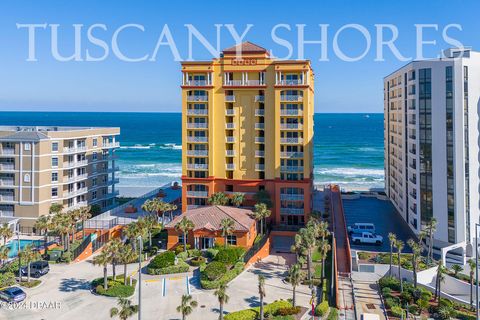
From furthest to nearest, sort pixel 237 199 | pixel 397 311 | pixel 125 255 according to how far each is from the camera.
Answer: pixel 237 199
pixel 125 255
pixel 397 311

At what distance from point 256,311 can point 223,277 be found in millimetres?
6662

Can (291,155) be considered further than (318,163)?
No

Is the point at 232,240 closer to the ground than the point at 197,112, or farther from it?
closer to the ground

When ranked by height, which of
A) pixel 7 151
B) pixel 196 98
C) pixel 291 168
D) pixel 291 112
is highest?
pixel 196 98

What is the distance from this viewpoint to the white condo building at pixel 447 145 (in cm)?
4456

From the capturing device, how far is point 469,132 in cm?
4472

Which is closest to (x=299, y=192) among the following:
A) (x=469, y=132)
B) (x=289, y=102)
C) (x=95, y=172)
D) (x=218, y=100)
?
(x=289, y=102)

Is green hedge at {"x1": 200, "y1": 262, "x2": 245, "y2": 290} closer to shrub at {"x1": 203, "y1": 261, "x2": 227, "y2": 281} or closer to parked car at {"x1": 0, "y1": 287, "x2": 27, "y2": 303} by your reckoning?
shrub at {"x1": 203, "y1": 261, "x2": 227, "y2": 281}

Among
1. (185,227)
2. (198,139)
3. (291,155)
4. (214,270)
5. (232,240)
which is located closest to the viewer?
(214,270)

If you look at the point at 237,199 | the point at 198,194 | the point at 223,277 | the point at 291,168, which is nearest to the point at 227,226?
the point at 223,277

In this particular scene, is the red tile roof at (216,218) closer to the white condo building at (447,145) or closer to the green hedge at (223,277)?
the green hedge at (223,277)

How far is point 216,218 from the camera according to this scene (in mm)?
47969

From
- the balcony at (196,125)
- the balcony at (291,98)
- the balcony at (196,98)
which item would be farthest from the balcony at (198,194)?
the balcony at (291,98)

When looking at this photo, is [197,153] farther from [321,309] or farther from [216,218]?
[321,309]
